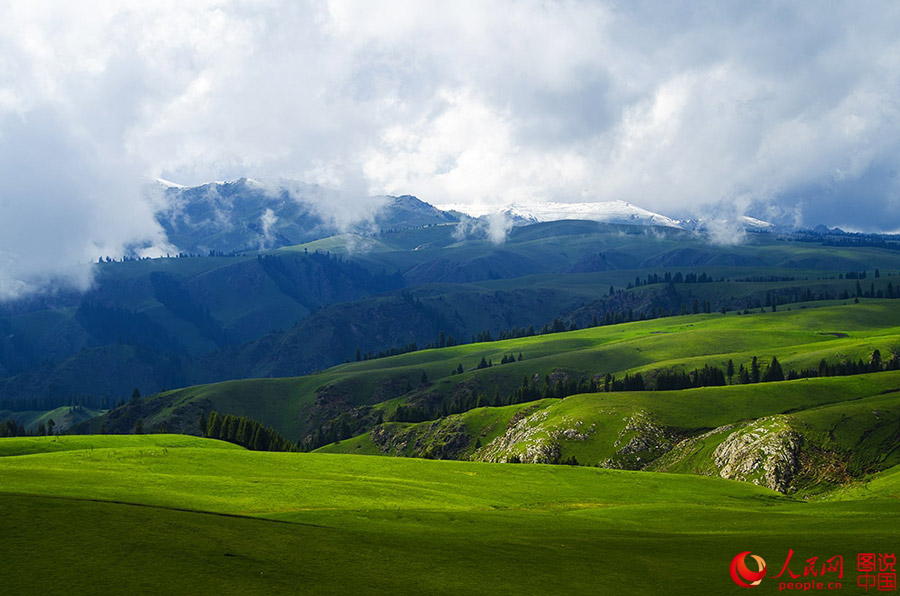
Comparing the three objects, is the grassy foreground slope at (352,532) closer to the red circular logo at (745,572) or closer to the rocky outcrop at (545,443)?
the red circular logo at (745,572)

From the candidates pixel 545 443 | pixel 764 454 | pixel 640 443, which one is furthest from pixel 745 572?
pixel 545 443

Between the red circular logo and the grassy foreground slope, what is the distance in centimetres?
70

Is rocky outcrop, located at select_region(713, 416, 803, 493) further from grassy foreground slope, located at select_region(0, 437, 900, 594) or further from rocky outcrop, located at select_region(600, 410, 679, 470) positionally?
grassy foreground slope, located at select_region(0, 437, 900, 594)

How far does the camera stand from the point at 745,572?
162 feet

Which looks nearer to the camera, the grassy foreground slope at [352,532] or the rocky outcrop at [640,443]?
the grassy foreground slope at [352,532]

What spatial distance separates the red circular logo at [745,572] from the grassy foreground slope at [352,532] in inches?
27.4

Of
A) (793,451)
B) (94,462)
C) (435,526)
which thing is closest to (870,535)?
(435,526)


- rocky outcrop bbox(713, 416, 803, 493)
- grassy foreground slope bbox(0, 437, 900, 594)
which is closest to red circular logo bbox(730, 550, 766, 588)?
grassy foreground slope bbox(0, 437, 900, 594)

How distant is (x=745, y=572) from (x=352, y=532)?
26175 mm

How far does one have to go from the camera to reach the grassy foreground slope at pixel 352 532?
41469 millimetres

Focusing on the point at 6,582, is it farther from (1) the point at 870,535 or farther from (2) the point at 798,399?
(2) the point at 798,399

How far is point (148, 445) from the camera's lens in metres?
110

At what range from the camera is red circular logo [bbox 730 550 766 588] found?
47.4 m

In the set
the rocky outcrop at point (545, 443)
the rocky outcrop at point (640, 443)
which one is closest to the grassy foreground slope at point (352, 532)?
the rocky outcrop at point (640, 443)
